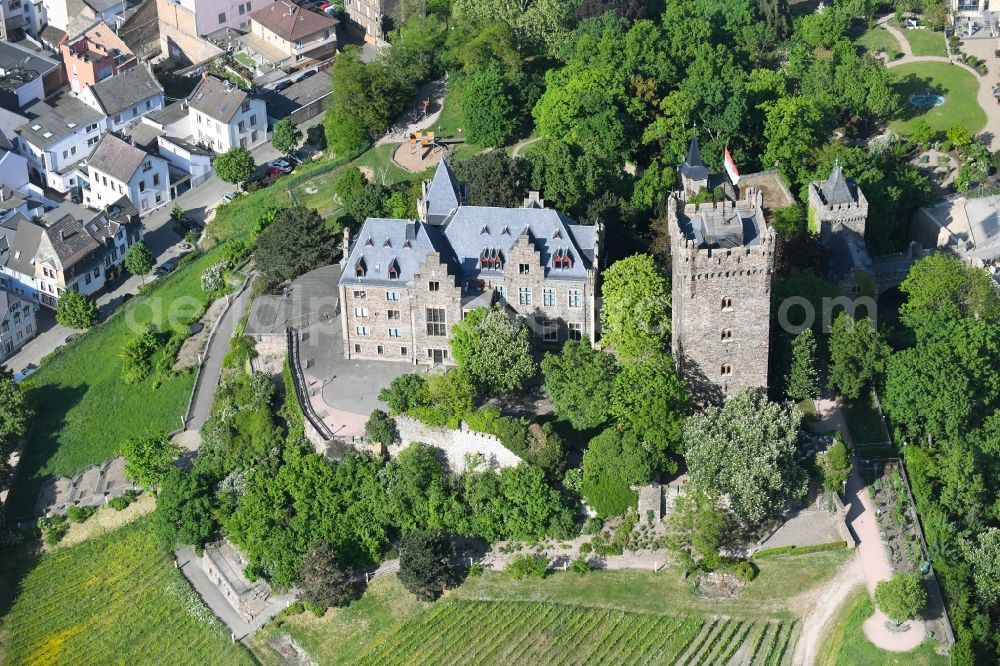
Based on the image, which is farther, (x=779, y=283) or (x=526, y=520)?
(x=779, y=283)

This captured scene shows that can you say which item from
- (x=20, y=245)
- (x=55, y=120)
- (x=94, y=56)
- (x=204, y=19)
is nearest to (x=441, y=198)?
(x=20, y=245)

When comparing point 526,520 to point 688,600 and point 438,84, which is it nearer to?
point 688,600

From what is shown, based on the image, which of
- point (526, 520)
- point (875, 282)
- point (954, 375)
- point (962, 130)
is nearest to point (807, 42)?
point (962, 130)

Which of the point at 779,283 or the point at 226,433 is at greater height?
the point at 779,283

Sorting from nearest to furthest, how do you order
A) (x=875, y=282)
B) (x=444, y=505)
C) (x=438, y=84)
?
(x=444, y=505) < (x=875, y=282) < (x=438, y=84)

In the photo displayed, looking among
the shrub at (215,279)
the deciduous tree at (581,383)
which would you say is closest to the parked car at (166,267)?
the shrub at (215,279)

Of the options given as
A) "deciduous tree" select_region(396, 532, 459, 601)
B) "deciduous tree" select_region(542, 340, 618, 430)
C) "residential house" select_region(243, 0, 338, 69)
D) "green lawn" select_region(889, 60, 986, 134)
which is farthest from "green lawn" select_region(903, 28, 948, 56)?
"deciduous tree" select_region(396, 532, 459, 601)

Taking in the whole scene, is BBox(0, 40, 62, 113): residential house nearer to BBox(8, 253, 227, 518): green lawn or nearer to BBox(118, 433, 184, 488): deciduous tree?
BBox(8, 253, 227, 518): green lawn

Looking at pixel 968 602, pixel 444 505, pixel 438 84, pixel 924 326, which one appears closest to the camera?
pixel 968 602
